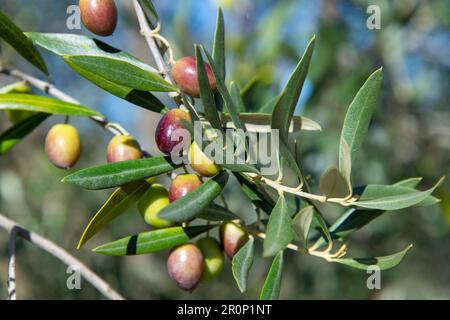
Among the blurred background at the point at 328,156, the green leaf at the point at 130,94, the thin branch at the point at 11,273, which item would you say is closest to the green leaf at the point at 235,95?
the green leaf at the point at 130,94

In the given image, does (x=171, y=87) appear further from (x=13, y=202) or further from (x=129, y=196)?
(x=13, y=202)

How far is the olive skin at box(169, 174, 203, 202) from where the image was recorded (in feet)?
2.95

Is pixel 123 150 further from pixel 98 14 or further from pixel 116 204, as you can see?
pixel 98 14

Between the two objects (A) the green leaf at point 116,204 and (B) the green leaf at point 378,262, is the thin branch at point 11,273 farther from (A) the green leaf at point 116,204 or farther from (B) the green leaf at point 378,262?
(B) the green leaf at point 378,262

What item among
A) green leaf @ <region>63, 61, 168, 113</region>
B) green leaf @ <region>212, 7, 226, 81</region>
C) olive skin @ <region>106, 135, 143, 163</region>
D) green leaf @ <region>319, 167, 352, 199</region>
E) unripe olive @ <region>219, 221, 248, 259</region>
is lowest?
unripe olive @ <region>219, 221, 248, 259</region>

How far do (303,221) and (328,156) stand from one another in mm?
1466

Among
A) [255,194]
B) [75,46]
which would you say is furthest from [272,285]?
[75,46]

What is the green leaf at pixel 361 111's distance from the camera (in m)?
0.94

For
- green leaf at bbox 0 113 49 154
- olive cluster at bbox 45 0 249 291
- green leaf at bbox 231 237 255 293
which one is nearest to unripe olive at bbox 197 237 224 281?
olive cluster at bbox 45 0 249 291

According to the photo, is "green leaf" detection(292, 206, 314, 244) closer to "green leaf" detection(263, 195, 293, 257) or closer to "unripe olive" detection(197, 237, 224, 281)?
"green leaf" detection(263, 195, 293, 257)

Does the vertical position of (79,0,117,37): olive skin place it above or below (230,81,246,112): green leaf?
above

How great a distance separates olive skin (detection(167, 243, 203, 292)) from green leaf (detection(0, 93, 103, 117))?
28 cm

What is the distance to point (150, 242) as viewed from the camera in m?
1.00
